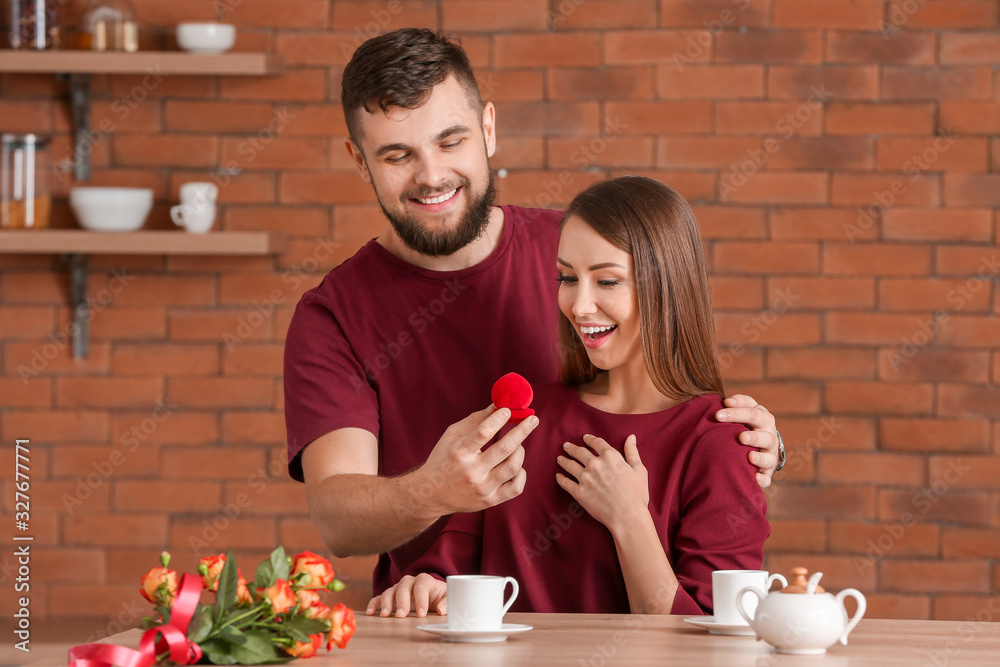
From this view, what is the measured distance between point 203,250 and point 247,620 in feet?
5.67

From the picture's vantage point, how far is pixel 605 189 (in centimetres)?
170

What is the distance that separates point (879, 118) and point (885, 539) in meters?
1.09

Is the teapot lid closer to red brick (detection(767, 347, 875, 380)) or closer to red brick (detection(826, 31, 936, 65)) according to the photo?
red brick (detection(767, 347, 875, 380))

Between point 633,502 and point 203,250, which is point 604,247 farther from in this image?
point 203,250

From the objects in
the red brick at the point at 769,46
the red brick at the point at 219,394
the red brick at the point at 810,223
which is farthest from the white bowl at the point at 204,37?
the red brick at the point at 810,223

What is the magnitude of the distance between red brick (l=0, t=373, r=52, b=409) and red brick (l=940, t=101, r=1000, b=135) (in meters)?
2.48

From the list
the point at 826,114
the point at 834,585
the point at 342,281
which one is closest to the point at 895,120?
the point at 826,114

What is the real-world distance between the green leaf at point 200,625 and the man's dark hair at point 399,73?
98 centimetres

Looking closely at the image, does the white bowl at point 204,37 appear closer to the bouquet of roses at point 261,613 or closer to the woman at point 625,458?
the woman at point 625,458

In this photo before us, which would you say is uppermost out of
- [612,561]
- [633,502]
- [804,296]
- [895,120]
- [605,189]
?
[895,120]

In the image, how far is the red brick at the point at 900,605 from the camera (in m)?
2.73

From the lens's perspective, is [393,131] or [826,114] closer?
[393,131]

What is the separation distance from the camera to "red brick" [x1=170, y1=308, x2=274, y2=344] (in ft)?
9.29

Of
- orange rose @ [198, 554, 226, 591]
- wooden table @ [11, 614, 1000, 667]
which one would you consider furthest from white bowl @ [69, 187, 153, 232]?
orange rose @ [198, 554, 226, 591]
